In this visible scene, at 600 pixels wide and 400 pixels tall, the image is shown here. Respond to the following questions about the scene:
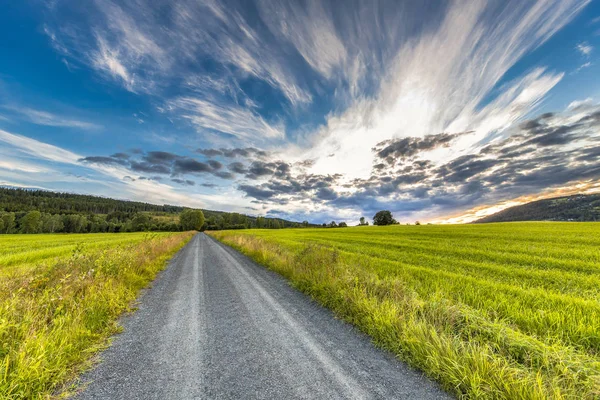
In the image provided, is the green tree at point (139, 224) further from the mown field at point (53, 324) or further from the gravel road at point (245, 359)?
the gravel road at point (245, 359)

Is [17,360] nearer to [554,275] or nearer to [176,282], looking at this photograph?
[176,282]

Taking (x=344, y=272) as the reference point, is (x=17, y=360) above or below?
below

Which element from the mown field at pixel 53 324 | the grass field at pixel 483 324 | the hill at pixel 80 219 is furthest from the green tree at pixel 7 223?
the grass field at pixel 483 324

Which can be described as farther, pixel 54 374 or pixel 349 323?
pixel 349 323

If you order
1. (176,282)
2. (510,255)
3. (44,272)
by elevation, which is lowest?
(176,282)

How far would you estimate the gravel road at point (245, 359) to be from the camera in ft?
10.7

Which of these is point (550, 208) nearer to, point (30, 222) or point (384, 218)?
point (384, 218)

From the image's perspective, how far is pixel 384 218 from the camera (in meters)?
88.4

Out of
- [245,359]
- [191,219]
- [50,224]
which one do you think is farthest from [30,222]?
[245,359]

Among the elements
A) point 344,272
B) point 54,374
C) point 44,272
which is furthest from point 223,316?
point 44,272

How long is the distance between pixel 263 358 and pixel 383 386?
2.01 metres

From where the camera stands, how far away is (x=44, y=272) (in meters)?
6.93

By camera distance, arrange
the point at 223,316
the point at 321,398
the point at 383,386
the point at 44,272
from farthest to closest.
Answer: the point at 44,272 < the point at 223,316 < the point at 383,386 < the point at 321,398

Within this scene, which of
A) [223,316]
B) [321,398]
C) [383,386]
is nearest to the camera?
[321,398]
